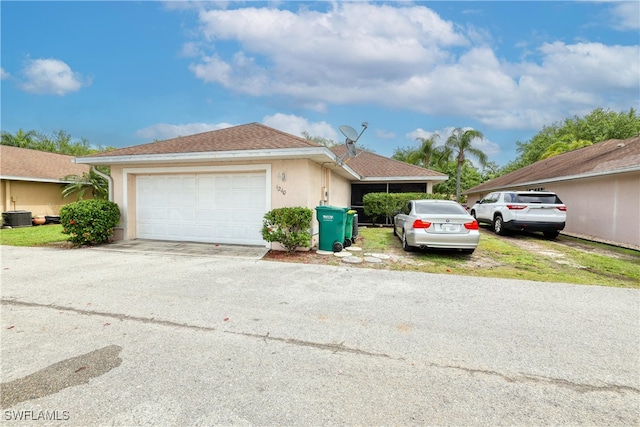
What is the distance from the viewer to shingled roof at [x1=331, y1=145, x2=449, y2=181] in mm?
15688

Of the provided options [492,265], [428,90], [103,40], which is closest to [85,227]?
[103,40]

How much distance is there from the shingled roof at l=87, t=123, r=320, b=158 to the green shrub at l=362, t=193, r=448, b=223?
6708 mm

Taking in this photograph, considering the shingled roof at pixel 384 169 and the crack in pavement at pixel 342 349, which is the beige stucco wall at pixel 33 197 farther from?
the shingled roof at pixel 384 169

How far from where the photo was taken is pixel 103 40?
13391 millimetres

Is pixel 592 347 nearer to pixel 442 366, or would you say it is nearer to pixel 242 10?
pixel 442 366

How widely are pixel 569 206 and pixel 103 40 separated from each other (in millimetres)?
22026

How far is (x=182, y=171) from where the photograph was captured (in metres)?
9.27

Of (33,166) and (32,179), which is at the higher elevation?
(33,166)

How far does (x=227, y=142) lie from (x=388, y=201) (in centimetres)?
848

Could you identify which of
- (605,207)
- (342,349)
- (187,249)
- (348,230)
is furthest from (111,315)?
(605,207)

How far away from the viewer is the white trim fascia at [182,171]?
8.52 meters

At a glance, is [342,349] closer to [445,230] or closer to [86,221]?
[445,230]

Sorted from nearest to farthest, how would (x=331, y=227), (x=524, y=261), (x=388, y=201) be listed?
1. (x=524, y=261)
2. (x=331, y=227)
3. (x=388, y=201)

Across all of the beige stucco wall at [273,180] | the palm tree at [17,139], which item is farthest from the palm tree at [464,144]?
the palm tree at [17,139]
